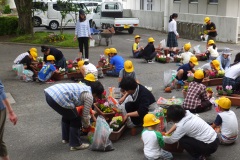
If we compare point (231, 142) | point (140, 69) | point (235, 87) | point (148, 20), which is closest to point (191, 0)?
point (148, 20)

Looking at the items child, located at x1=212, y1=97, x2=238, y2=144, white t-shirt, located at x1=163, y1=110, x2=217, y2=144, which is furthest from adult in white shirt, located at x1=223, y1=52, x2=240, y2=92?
white t-shirt, located at x1=163, y1=110, x2=217, y2=144

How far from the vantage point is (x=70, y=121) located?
613cm

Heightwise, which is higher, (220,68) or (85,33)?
(85,33)

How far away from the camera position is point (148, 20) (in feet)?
89.4

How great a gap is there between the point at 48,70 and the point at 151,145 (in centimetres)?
608

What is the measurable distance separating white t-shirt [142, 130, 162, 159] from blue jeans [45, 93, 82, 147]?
126 centimetres

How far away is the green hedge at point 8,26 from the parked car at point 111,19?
18.3 ft

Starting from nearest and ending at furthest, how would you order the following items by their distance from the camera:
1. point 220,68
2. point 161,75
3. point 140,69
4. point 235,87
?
point 235,87 < point 220,68 < point 161,75 < point 140,69

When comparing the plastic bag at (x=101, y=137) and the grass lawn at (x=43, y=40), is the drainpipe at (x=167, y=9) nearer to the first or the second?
the grass lawn at (x=43, y=40)

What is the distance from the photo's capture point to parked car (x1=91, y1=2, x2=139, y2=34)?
74.9ft

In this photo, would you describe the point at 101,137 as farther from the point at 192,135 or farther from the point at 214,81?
the point at 214,81

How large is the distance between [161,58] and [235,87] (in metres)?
5.51

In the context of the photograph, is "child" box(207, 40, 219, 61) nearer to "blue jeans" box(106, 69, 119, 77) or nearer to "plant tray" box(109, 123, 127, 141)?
"blue jeans" box(106, 69, 119, 77)

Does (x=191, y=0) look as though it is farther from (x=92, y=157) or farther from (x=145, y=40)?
(x=92, y=157)
